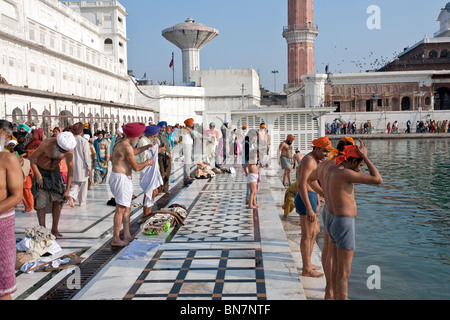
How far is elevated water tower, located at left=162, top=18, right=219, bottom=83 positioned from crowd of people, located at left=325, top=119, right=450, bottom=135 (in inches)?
889

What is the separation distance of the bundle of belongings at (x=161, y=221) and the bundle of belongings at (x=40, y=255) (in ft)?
4.29

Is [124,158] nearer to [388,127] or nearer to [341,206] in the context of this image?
[341,206]

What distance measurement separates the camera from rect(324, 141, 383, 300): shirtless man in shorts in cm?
368

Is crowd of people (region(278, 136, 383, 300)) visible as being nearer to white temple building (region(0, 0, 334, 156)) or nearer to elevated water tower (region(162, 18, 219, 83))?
white temple building (region(0, 0, 334, 156))

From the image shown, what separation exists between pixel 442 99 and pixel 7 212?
55.4 m

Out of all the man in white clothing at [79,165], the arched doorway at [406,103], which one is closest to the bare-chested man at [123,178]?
the man in white clothing at [79,165]

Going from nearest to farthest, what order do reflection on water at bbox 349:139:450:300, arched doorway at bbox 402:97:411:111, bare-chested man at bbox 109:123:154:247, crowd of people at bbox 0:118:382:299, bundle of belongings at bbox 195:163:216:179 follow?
crowd of people at bbox 0:118:382:299
reflection on water at bbox 349:139:450:300
bare-chested man at bbox 109:123:154:247
bundle of belongings at bbox 195:163:216:179
arched doorway at bbox 402:97:411:111

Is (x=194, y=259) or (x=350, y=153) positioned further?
(x=194, y=259)

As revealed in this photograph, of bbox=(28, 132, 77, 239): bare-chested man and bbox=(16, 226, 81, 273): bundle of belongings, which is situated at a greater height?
bbox=(28, 132, 77, 239): bare-chested man

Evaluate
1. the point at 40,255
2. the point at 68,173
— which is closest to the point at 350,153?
the point at 40,255

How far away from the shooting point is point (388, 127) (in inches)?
1527

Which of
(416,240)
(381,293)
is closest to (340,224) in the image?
(381,293)

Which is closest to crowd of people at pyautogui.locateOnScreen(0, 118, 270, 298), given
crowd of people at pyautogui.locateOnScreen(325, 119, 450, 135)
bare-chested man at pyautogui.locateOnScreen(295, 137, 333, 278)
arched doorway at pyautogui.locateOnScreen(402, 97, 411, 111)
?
bare-chested man at pyautogui.locateOnScreen(295, 137, 333, 278)

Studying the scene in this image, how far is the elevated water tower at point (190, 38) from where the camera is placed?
55406 mm
